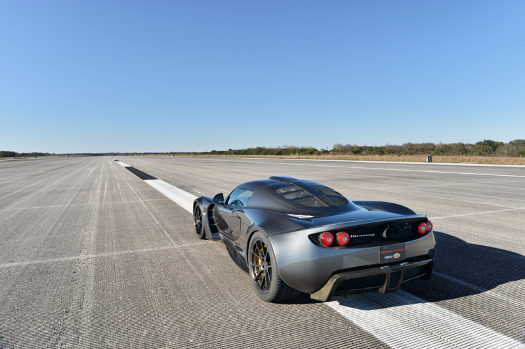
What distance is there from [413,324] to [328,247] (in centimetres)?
96

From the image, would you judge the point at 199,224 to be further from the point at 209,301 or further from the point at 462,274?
the point at 462,274

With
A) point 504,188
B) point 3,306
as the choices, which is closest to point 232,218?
point 3,306

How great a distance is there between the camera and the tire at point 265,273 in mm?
3160

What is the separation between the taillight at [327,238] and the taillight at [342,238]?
53 millimetres

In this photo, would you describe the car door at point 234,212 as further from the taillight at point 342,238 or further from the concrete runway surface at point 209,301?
the taillight at point 342,238

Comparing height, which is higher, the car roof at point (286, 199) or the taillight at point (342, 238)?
the car roof at point (286, 199)

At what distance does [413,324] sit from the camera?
288 cm

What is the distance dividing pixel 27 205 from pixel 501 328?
1167cm

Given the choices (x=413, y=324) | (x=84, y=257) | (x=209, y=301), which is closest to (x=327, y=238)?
(x=413, y=324)

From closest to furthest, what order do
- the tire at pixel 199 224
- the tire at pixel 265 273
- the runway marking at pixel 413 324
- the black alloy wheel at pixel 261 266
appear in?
the runway marking at pixel 413 324 → the tire at pixel 265 273 → the black alloy wheel at pixel 261 266 → the tire at pixel 199 224

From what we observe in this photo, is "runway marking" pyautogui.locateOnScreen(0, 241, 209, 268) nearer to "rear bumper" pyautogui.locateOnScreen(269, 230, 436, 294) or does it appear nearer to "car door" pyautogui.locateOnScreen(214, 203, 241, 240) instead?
Answer: "car door" pyautogui.locateOnScreen(214, 203, 241, 240)

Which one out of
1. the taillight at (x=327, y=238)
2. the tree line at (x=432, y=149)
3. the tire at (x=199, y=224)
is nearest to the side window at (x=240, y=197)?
the tire at (x=199, y=224)

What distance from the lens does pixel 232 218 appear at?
4.32 metres

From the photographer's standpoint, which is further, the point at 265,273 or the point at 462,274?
the point at 462,274
